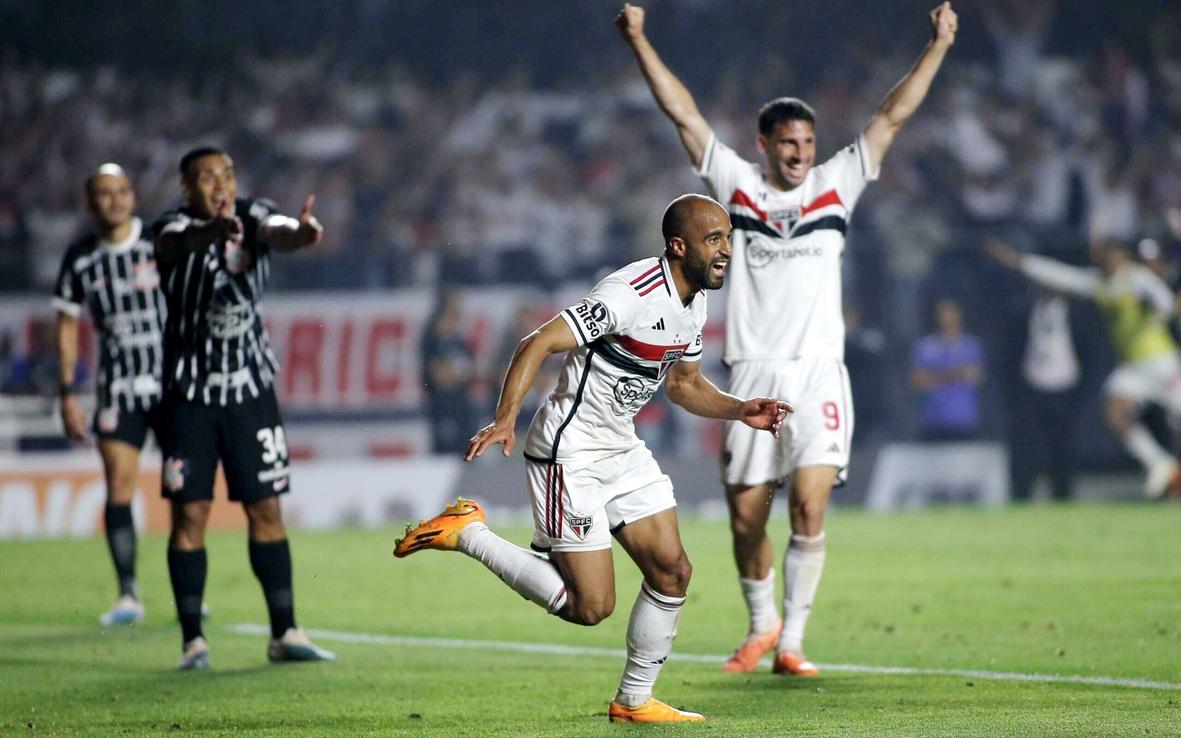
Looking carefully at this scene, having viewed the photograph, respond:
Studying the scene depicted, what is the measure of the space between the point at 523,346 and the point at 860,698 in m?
2.16

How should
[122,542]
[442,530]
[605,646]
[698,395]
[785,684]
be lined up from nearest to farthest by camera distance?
[442,530] < [698,395] < [785,684] < [605,646] < [122,542]

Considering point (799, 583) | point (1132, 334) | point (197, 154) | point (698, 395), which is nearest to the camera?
point (698, 395)

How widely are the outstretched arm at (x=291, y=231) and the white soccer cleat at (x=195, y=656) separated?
6.69 ft

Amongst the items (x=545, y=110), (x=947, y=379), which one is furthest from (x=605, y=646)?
(x=545, y=110)

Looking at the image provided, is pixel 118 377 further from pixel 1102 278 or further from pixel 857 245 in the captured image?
pixel 1102 278

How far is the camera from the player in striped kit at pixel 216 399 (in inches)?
331

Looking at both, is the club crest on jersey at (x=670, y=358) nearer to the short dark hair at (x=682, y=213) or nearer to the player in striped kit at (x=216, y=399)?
the short dark hair at (x=682, y=213)

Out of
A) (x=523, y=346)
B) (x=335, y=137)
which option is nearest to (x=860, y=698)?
(x=523, y=346)

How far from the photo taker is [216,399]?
338 inches

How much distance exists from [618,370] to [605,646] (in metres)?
3.22

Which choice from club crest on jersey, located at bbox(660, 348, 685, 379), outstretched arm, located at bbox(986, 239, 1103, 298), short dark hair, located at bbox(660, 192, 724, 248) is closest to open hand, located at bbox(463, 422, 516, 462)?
club crest on jersey, located at bbox(660, 348, 685, 379)

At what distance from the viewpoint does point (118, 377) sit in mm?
10750

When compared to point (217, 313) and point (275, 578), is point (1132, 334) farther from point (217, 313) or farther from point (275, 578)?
point (217, 313)

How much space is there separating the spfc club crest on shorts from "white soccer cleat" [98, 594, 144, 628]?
501cm
